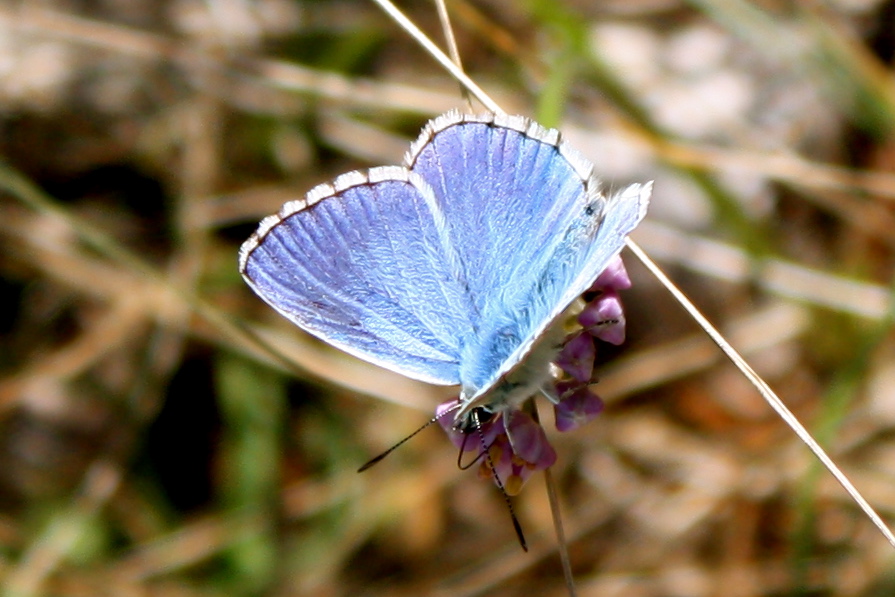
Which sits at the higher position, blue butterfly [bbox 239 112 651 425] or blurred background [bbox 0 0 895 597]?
blue butterfly [bbox 239 112 651 425]

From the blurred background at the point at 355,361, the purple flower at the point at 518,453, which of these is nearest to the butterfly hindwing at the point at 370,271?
the purple flower at the point at 518,453

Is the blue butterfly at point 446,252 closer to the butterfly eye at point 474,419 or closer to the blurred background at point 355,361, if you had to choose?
the butterfly eye at point 474,419

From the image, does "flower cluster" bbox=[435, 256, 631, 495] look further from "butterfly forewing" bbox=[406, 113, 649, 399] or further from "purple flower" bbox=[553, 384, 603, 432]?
"butterfly forewing" bbox=[406, 113, 649, 399]

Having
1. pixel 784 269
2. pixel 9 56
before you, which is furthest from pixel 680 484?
pixel 9 56

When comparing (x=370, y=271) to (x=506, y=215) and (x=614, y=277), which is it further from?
(x=614, y=277)

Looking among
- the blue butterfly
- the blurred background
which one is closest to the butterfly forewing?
the blue butterfly
